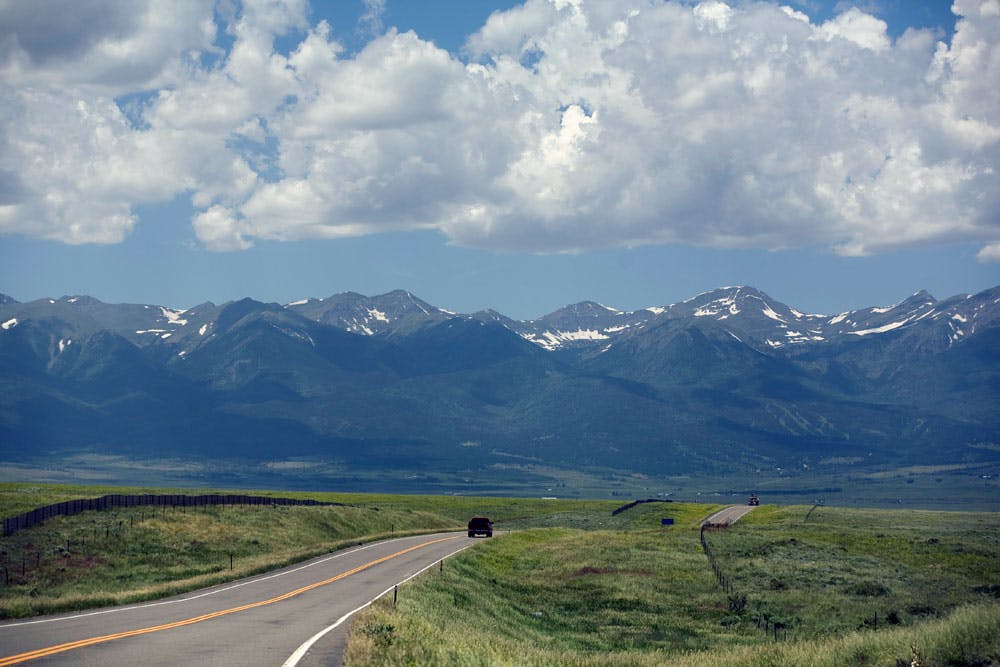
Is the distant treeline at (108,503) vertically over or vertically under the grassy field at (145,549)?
over

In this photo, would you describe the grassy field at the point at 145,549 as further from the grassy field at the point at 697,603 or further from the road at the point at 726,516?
the road at the point at 726,516

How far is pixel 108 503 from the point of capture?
241 ft

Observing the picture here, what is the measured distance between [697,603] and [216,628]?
28.5 m

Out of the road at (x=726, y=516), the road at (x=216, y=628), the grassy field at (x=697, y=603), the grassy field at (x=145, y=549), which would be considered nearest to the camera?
the road at (x=216, y=628)

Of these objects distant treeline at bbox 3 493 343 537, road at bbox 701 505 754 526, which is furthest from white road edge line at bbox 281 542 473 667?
road at bbox 701 505 754 526

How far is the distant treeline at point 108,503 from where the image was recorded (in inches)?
2426

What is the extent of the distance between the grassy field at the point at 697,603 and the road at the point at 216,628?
5.42 ft

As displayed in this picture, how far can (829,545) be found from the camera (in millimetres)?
75188

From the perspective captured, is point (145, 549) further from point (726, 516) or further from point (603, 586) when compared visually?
point (726, 516)

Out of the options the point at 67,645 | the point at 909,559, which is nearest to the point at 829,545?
the point at 909,559

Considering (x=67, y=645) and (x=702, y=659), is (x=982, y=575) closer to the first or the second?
(x=702, y=659)

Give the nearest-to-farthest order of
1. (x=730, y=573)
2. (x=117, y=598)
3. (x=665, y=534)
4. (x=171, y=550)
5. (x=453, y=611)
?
(x=117, y=598) → (x=453, y=611) → (x=730, y=573) → (x=171, y=550) → (x=665, y=534)

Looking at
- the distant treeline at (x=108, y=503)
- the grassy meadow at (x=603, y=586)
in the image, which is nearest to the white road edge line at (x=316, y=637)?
the grassy meadow at (x=603, y=586)

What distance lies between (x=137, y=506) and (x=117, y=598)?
42242 millimetres
